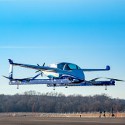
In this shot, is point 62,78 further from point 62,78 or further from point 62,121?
point 62,121

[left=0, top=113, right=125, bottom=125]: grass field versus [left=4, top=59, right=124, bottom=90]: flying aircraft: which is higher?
[left=4, top=59, right=124, bottom=90]: flying aircraft

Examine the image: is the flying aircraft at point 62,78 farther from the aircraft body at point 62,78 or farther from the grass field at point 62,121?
the grass field at point 62,121

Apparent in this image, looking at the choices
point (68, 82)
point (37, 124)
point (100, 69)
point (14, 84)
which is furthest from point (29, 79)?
point (37, 124)

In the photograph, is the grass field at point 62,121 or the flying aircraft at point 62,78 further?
the flying aircraft at point 62,78

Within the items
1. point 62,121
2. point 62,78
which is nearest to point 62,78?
point 62,78

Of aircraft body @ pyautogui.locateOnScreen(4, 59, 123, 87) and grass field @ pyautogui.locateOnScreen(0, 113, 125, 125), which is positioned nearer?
grass field @ pyautogui.locateOnScreen(0, 113, 125, 125)

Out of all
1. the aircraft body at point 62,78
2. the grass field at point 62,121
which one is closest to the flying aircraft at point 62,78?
the aircraft body at point 62,78

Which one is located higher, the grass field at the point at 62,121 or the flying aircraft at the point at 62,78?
the flying aircraft at the point at 62,78

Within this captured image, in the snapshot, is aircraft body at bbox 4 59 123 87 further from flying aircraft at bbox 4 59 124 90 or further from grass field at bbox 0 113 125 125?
grass field at bbox 0 113 125 125

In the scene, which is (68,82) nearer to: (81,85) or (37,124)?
(81,85)

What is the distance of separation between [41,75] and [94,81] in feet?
34.6

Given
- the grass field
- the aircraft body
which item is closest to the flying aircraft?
the aircraft body

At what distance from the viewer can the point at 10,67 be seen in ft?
328

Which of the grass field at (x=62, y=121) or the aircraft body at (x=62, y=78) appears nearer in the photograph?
the grass field at (x=62, y=121)
